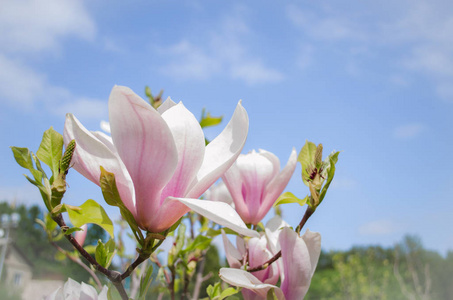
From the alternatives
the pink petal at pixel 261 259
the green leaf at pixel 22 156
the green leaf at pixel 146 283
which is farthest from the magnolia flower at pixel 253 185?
the green leaf at pixel 22 156

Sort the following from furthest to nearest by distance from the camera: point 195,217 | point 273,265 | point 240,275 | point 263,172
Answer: point 195,217, point 263,172, point 273,265, point 240,275

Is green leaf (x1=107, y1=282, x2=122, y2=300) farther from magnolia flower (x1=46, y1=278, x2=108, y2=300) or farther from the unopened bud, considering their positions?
the unopened bud

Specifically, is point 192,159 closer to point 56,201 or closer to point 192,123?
point 192,123

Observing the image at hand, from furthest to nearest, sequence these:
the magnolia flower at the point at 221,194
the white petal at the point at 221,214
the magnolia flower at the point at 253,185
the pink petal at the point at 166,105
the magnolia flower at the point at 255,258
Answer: the magnolia flower at the point at 221,194, the magnolia flower at the point at 253,185, the magnolia flower at the point at 255,258, the pink petal at the point at 166,105, the white petal at the point at 221,214

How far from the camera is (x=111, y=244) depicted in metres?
0.66

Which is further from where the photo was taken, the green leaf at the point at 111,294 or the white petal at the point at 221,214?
the green leaf at the point at 111,294

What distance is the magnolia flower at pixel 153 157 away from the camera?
45 cm

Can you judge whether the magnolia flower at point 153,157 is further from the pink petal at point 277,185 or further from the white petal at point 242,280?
the pink petal at point 277,185

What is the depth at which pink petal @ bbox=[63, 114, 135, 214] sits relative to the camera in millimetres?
499

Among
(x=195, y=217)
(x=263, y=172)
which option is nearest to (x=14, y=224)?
(x=195, y=217)

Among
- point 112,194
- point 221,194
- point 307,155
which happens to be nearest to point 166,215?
point 112,194

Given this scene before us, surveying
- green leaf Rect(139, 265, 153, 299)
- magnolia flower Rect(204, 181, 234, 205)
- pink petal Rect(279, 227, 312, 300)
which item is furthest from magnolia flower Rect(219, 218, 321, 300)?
magnolia flower Rect(204, 181, 234, 205)

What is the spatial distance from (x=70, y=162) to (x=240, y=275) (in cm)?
30

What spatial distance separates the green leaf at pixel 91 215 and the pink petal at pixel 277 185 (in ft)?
1.32
